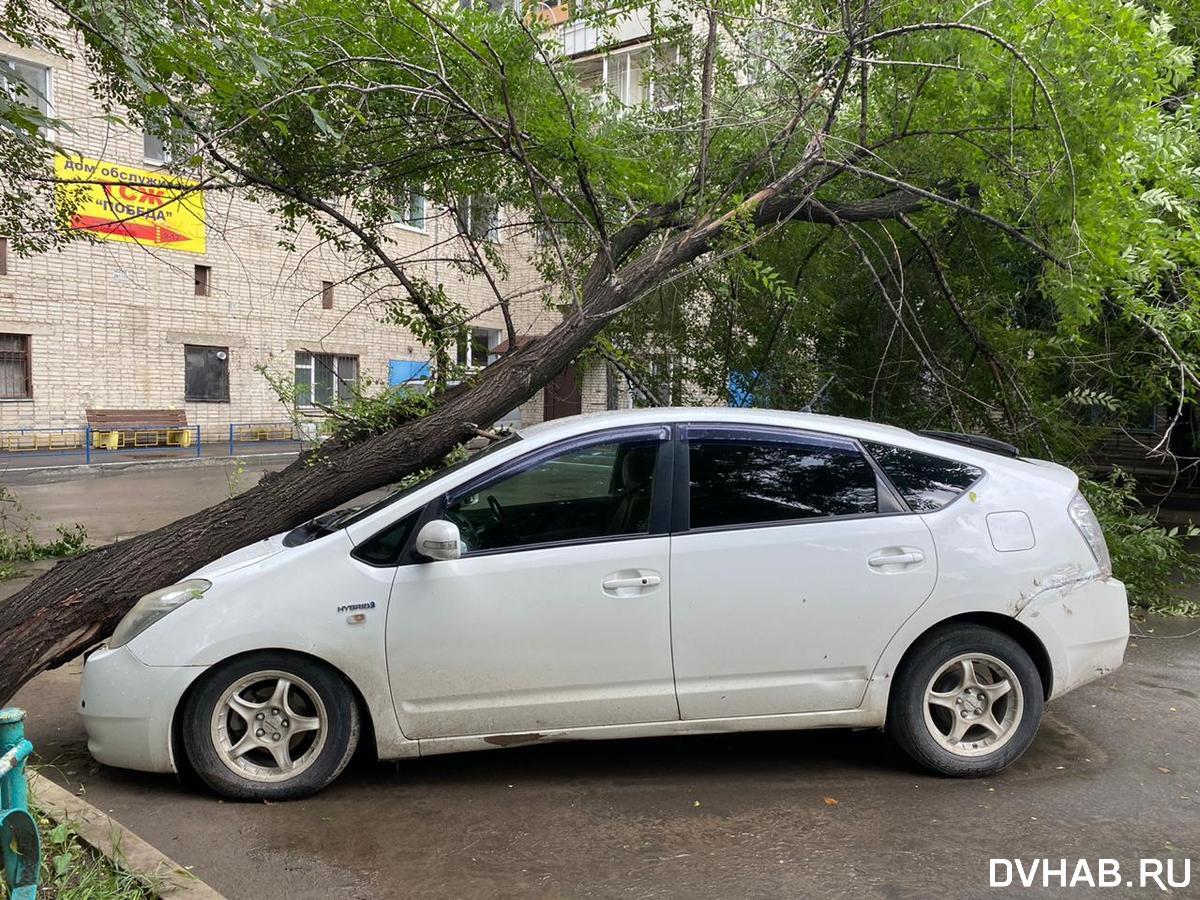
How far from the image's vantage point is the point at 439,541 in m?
3.78

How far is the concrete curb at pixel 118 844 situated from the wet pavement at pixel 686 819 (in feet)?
0.68

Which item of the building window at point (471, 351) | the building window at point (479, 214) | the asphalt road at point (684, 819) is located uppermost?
the building window at point (479, 214)

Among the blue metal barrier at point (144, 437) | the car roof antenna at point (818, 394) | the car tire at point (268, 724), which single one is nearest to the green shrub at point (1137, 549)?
the car roof antenna at point (818, 394)

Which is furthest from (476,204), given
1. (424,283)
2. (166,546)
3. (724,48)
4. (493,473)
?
(493,473)

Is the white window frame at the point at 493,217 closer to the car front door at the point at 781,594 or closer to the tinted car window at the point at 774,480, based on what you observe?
the tinted car window at the point at 774,480

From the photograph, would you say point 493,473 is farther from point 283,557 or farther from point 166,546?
point 166,546

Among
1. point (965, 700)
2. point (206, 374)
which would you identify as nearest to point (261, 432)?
point (206, 374)

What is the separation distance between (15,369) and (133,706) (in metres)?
20.5

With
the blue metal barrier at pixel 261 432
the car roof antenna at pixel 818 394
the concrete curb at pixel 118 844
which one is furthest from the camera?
the blue metal barrier at pixel 261 432

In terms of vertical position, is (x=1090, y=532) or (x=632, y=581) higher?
(x=1090, y=532)

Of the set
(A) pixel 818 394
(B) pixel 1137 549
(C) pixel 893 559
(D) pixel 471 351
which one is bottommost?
(B) pixel 1137 549

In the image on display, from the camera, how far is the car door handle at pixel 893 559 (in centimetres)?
402

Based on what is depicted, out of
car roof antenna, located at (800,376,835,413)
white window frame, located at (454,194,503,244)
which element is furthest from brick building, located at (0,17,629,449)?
car roof antenna, located at (800,376,835,413)

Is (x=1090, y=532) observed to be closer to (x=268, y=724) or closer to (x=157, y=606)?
(x=268, y=724)
